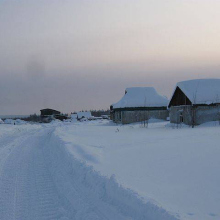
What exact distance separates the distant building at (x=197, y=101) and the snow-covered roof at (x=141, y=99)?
979cm

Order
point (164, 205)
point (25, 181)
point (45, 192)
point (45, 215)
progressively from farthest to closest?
point (25, 181)
point (45, 192)
point (45, 215)
point (164, 205)

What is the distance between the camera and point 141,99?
37406 mm

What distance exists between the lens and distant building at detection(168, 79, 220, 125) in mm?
23969

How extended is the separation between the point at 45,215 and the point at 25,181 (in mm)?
2756

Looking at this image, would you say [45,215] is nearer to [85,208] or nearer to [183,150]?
[85,208]

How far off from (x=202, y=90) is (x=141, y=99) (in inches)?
510

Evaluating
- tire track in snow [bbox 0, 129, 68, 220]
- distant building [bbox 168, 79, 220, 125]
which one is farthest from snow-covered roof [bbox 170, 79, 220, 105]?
tire track in snow [bbox 0, 129, 68, 220]

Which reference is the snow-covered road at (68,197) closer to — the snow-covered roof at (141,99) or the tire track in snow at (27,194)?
the tire track in snow at (27,194)

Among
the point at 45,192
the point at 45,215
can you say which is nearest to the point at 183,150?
the point at 45,192

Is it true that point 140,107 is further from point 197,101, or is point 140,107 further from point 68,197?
point 68,197

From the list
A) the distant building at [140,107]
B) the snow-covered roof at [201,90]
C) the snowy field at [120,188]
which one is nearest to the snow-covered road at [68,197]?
the snowy field at [120,188]

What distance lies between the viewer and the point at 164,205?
439cm

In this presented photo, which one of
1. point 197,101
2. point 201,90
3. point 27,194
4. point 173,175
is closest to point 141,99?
point 201,90

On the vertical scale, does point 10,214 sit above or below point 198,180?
below
